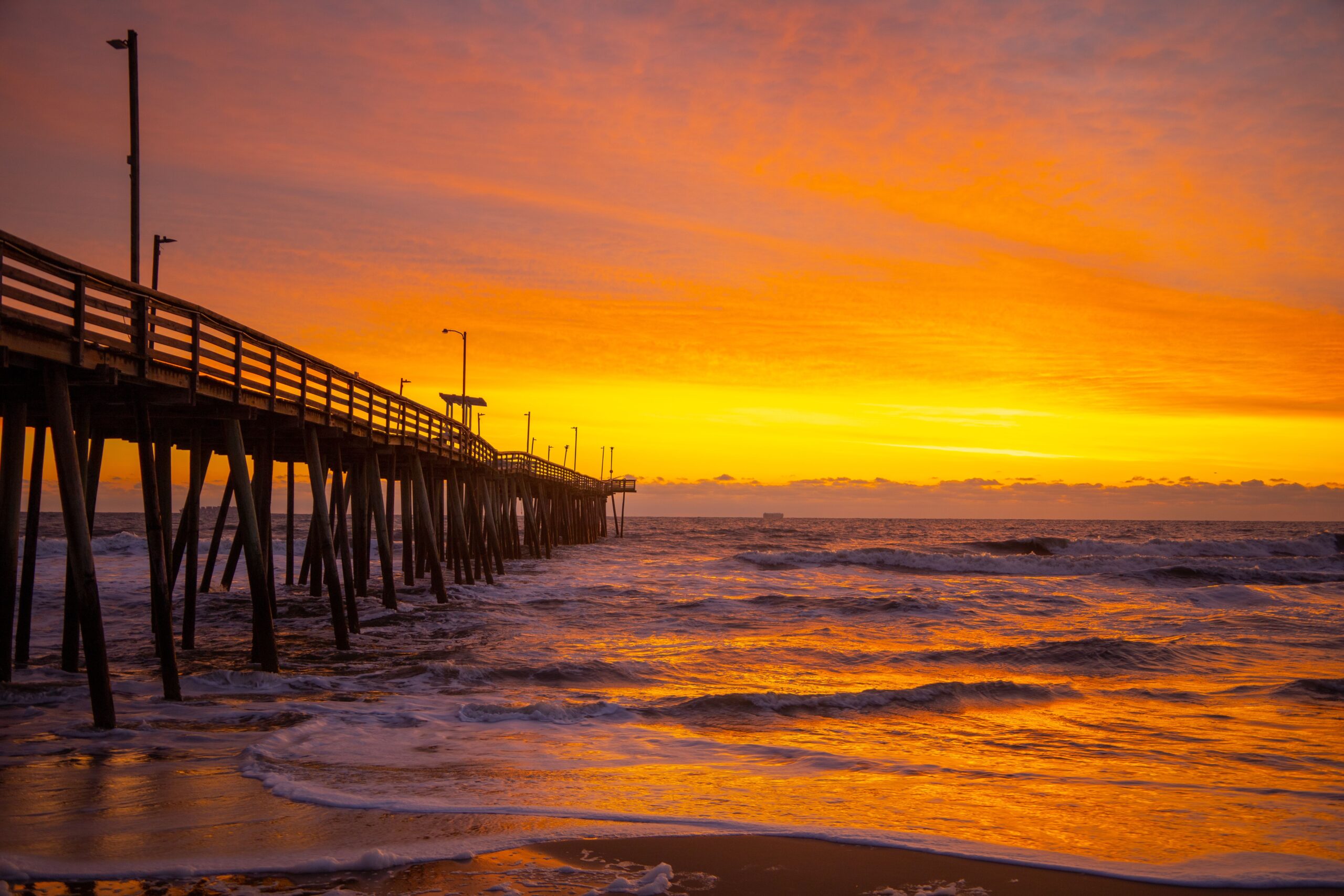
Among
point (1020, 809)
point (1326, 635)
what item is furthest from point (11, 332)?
point (1326, 635)

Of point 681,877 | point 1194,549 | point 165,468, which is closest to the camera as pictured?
point 681,877

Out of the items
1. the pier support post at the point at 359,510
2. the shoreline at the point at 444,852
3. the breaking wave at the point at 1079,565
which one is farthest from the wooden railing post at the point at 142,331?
the breaking wave at the point at 1079,565

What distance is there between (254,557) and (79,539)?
3649mm

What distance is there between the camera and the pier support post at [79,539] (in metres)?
8.56

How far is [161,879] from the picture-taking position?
5.30 m

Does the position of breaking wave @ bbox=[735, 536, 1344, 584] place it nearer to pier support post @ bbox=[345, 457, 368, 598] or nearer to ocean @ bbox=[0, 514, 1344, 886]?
ocean @ bbox=[0, 514, 1344, 886]

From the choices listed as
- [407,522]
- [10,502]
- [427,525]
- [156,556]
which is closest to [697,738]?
[156,556]

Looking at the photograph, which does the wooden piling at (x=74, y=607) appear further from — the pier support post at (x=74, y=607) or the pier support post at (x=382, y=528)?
the pier support post at (x=382, y=528)

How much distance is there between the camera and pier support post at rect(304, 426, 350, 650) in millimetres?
15227

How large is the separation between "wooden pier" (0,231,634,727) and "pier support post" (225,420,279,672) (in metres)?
0.03

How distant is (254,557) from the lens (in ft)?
40.4

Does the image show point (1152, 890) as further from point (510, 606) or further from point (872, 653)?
point (510, 606)

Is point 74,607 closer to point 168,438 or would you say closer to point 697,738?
point 168,438

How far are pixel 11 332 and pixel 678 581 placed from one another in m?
28.8
